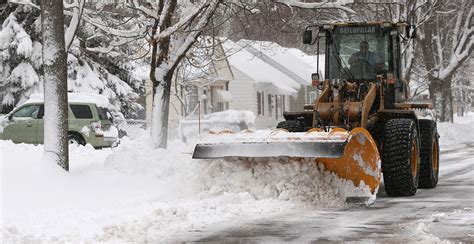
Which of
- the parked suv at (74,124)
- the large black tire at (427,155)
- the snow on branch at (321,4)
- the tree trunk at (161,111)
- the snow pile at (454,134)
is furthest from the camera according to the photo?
the snow pile at (454,134)

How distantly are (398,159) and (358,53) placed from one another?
2.27 m

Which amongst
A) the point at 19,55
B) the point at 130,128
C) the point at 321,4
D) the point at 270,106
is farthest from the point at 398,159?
the point at 270,106

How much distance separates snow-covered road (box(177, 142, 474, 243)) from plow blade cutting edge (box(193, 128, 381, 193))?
53cm

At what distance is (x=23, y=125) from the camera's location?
22.5m

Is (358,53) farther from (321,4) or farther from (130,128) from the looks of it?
(130,128)

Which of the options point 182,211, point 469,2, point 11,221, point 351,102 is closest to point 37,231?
point 11,221

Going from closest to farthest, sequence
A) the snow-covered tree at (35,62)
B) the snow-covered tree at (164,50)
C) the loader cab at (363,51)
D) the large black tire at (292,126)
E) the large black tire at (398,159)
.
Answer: the large black tire at (398,159)
the large black tire at (292,126)
the loader cab at (363,51)
the snow-covered tree at (164,50)
the snow-covered tree at (35,62)

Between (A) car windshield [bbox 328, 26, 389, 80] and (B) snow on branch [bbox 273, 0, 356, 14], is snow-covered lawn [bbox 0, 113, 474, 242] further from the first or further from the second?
(B) snow on branch [bbox 273, 0, 356, 14]

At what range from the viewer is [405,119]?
480 inches

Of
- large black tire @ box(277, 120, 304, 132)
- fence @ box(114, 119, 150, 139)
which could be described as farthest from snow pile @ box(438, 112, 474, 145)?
large black tire @ box(277, 120, 304, 132)

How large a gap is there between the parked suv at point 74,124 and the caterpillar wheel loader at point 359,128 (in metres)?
9.67

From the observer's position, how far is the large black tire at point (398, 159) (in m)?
11.7

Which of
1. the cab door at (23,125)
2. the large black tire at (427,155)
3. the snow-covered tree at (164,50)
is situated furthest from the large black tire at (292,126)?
the cab door at (23,125)

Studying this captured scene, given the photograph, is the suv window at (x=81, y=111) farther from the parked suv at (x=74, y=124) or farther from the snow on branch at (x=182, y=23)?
the snow on branch at (x=182, y=23)
